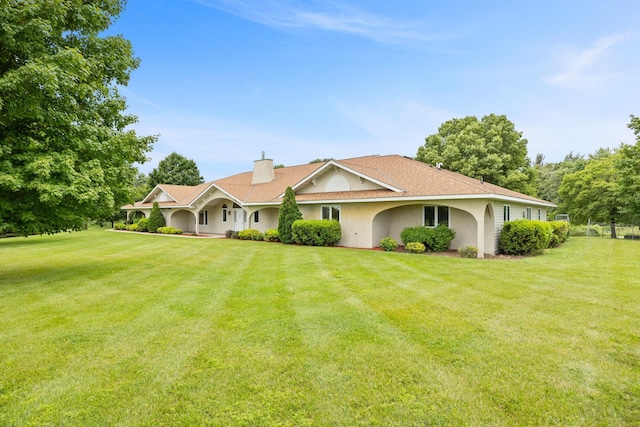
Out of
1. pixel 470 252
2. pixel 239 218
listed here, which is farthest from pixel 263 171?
pixel 470 252

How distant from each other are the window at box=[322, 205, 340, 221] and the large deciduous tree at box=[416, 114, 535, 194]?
16.0m

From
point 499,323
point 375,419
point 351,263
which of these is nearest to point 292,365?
point 375,419

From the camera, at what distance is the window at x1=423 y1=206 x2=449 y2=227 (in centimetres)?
1630

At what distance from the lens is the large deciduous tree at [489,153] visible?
29438 millimetres

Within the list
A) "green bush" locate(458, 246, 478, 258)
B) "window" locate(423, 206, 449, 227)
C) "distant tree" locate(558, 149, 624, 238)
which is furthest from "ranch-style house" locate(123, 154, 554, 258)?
"distant tree" locate(558, 149, 624, 238)

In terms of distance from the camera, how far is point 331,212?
1906cm

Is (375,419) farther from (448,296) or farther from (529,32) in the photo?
(529,32)

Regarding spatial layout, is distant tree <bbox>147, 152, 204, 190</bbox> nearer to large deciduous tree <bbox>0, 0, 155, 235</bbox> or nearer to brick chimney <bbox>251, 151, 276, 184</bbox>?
brick chimney <bbox>251, 151, 276, 184</bbox>

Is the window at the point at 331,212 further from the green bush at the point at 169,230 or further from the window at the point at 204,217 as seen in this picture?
the green bush at the point at 169,230

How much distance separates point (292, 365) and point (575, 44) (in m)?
20.0

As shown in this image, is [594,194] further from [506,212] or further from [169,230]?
[169,230]

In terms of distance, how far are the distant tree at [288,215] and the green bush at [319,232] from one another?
0.85 metres

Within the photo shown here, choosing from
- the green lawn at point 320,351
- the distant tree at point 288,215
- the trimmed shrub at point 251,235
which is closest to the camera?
the green lawn at point 320,351

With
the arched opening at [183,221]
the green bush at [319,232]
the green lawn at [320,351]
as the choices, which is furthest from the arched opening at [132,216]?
the green lawn at [320,351]
